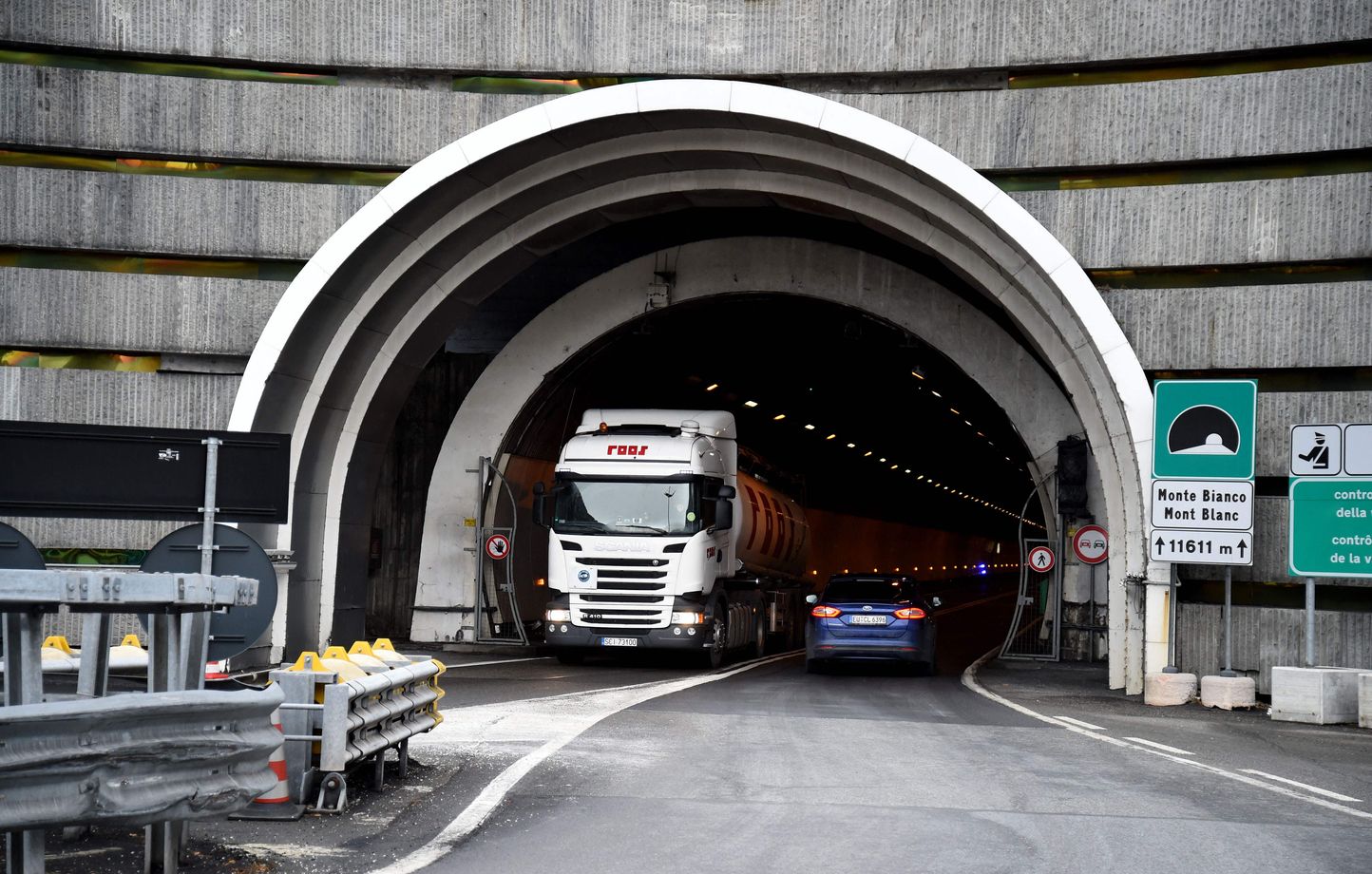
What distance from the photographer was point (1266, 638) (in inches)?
692

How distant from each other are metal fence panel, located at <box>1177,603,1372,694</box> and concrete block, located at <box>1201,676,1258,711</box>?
2.47 ft

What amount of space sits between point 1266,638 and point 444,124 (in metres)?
12.4

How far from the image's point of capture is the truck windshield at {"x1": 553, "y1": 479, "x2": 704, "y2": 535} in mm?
21578

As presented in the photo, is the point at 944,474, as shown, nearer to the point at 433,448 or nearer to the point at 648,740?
the point at 433,448

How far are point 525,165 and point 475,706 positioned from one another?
917cm

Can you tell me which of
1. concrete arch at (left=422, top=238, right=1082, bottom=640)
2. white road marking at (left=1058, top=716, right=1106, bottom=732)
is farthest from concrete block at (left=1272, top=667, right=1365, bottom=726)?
concrete arch at (left=422, top=238, right=1082, bottom=640)

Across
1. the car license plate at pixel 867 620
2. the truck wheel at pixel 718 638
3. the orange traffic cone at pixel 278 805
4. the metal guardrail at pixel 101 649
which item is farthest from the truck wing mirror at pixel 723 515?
the metal guardrail at pixel 101 649

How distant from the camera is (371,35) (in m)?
19.8

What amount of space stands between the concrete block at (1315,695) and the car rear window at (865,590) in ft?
21.6

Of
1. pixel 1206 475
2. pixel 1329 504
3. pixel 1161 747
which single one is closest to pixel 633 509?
pixel 1206 475

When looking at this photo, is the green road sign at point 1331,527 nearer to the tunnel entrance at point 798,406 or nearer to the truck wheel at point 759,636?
the tunnel entrance at point 798,406

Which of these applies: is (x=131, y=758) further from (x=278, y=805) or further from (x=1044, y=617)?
(x=1044, y=617)

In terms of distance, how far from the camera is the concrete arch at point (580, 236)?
18.9 metres

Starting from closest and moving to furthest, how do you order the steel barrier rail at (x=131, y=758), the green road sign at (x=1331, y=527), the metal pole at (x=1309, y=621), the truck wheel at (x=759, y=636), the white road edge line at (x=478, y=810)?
the steel barrier rail at (x=131, y=758), the white road edge line at (x=478, y=810), the green road sign at (x=1331, y=527), the metal pole at (x=1309, y=621), the truck wheel at (x=759, y=636)
